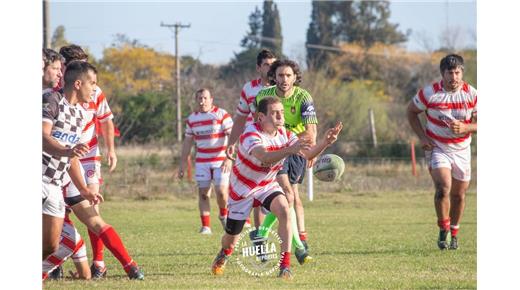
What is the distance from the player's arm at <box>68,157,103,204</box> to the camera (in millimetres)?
7020

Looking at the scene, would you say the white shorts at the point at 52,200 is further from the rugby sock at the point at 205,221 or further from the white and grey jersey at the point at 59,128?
the rugby sock at the point at 205,221

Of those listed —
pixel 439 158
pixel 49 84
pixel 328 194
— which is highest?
pixel 49 84

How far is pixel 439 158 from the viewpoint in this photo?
9.59 metres

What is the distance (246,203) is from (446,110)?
113 inches

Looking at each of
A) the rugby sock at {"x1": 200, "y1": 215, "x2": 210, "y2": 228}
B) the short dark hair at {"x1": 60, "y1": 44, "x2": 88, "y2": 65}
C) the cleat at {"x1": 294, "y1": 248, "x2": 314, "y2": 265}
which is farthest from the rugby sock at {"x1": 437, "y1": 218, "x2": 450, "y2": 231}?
the short dark hair at {"x1": 60, "y1": 44, "x2": 88, "y2": 65}

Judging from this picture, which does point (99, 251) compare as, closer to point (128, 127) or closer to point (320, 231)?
point (320, 231)

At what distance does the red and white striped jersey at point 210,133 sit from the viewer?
12.4m

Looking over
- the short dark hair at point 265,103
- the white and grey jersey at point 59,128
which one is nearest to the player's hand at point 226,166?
the short dark hair at point 265,103

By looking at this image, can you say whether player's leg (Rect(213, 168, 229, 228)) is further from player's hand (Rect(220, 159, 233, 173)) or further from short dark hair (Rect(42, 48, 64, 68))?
Answer: short dark hair (Rect(42, 48, 64, 68))

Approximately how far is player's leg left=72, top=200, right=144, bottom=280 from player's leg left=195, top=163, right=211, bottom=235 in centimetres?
446

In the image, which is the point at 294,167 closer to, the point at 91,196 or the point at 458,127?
the point at 458,127

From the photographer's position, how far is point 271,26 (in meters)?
10.9
